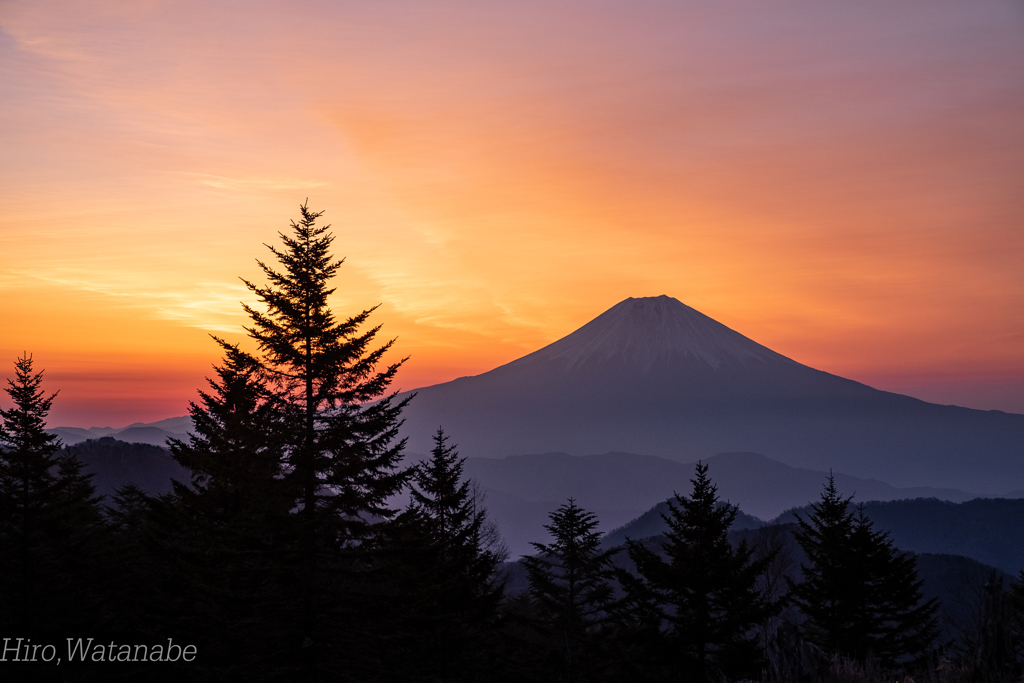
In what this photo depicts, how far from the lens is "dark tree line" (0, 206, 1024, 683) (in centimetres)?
1672

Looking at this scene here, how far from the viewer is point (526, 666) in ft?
82.5

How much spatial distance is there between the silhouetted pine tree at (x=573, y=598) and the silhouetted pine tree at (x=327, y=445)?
10.7 m

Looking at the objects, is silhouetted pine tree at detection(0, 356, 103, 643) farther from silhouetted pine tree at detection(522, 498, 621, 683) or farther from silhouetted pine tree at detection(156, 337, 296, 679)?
silhouetted pine tree at detection(522, 498, 621, 683)

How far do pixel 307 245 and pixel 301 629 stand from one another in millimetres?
9357

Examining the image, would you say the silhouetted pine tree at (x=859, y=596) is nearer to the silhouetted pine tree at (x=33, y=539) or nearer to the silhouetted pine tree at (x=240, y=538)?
the silhouetted pine tree at (x=240, y=538)

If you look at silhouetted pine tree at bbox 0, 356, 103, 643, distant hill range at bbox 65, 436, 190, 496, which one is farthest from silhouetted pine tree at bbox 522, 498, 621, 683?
distant hill range at bbox 65, 436, 190, 496

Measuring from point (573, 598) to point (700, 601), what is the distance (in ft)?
25.6

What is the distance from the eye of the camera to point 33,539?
24125 millimetres

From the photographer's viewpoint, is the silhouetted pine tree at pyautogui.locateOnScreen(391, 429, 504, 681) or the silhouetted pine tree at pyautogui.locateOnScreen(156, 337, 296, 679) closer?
the silhouetted pine tree at pyautogui.locateOnScreen(156, 337, 296, 679)

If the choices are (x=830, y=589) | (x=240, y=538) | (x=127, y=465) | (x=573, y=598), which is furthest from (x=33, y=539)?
(x=127, y=465)

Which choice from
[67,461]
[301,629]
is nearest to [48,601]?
[301,629]

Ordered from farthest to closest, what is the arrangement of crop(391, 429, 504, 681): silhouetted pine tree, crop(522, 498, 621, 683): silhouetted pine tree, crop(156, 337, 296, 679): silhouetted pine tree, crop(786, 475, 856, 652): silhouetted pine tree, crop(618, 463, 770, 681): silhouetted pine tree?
1. crop(786, 475, 856, 652): silhouetted pine tree
2. crop(522, 498, 621, 683): silhouetted pine tree
3. crop(618, 463, 770, 681): silhouetted pine tree
4. crop(391, 429, 504, 681): silhouetted pine tree
5. crop(156, 337, 296, 679): silhouetted pine tree

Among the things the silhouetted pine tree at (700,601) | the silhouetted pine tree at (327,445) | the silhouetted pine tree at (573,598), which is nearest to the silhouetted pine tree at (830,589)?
the silhouetted pine tree at (700,601)

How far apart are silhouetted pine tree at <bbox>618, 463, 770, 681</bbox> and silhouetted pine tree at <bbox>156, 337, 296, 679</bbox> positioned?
11.9 meters
